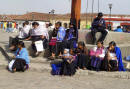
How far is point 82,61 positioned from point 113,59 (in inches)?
36.5

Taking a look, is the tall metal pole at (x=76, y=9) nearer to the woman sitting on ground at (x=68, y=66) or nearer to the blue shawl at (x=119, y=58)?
the blue shawl at (x=119, y=58)

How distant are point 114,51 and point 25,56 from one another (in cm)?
270

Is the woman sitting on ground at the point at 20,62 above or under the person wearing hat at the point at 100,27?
under

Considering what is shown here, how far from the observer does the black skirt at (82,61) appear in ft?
20.4

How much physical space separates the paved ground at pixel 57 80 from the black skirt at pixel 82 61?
0.30 metres

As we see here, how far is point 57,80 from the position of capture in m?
5.48

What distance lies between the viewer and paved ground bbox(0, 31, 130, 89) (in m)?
4.97

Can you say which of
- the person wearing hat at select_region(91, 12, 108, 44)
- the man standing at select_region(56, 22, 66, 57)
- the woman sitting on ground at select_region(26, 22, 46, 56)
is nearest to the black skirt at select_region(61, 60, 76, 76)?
the man standing at select_region(56, 22, 66, 57)

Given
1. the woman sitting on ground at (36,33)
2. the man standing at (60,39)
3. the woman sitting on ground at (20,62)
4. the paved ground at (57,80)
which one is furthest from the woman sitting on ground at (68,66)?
the woman sitting on ground at (36,33)

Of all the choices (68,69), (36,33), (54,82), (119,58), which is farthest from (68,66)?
(36,33)

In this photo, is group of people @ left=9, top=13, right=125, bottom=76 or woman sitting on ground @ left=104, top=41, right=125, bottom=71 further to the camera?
woman sitting on ground @ left=104, top=41, right=125, bottom=71

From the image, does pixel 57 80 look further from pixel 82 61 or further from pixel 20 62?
pixel 20 62

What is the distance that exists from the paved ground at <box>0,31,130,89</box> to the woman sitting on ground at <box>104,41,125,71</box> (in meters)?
0.26

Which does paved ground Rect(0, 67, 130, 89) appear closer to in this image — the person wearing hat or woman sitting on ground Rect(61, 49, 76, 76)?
woman sitting on ground Rect(61, 49, 76, 76)
